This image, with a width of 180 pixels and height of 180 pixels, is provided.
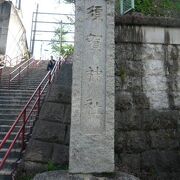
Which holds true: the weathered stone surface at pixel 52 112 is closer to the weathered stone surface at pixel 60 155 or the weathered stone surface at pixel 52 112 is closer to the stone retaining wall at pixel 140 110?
the stone retaining wall at pixel 140 110

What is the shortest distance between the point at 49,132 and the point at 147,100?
6.53 feet

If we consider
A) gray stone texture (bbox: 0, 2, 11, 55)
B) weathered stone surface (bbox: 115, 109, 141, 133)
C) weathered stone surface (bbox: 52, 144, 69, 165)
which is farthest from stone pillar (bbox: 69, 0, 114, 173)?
gray stone texture (bbox: 0, 2, 11, 55)

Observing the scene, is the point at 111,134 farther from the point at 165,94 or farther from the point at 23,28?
the point at 23,28

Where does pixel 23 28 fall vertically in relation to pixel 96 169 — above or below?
above

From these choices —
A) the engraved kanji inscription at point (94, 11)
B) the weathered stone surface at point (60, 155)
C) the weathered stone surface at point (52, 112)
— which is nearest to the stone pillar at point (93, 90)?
the engraved kanji inscription at point (94, 11)

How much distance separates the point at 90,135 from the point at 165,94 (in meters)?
2.46

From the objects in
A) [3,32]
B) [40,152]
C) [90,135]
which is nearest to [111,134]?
[90,135]

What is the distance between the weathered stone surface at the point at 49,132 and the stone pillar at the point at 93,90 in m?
1.40

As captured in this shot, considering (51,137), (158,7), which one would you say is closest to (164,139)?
(51,137)

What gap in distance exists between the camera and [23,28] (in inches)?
894

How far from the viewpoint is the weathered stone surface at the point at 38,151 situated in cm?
532

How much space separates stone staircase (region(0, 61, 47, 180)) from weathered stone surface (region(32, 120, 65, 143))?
558mm

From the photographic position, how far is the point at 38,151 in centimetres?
539

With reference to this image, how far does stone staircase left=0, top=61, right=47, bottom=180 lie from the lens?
5597mm
